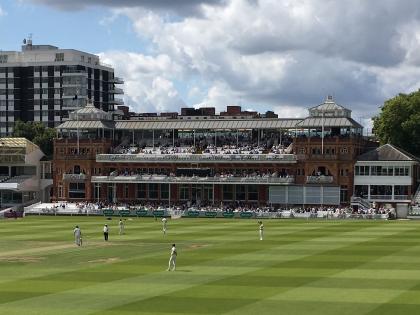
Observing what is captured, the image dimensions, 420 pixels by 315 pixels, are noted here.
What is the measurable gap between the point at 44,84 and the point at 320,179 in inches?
2961

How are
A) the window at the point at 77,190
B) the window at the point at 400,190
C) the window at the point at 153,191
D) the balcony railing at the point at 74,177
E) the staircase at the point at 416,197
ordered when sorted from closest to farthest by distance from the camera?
the staircase at the point at 416,197
the window at the point at 400,190
the window at the point at 153,191
the balcony railing at the point at 74,177
the window at the point at 77,190

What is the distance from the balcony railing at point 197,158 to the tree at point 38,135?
73.8ft

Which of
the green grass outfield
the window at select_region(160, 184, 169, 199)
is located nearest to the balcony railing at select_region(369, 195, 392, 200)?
the window at select_region(160, 184, 169, 199)

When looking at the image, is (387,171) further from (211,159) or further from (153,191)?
(153,191)

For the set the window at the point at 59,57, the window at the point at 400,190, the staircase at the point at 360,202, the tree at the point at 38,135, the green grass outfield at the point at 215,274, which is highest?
the window at the point at 59,57

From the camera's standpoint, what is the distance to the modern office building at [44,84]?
16138 cm

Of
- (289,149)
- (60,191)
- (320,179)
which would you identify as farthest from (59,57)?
(320,179)

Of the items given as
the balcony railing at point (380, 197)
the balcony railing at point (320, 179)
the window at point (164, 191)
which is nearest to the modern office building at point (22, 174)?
the window at point (164, 191)

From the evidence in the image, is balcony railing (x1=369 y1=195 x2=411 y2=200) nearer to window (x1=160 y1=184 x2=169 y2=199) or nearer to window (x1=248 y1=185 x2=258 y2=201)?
window (x1=248 y1=185 x2=258 y2=201)

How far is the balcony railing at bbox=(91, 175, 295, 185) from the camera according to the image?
107938 mm

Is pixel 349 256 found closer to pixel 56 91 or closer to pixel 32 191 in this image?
pixel 32 191

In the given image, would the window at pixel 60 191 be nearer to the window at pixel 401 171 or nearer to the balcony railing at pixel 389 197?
the balcony railing at pixel 389 197

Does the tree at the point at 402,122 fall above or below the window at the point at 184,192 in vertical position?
above

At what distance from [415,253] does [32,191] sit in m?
82.9
